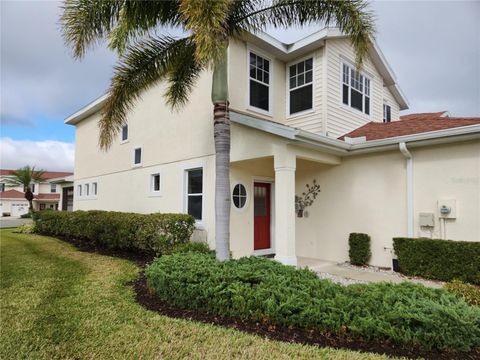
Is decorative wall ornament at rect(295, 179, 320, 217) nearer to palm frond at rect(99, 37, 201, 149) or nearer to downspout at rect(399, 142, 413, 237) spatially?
downspout at rect(399, 142, 413, 237)

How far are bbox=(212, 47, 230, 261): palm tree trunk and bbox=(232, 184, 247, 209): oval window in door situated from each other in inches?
123

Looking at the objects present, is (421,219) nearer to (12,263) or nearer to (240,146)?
(240,146)

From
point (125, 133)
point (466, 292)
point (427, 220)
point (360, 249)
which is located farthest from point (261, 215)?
point (125, 133)

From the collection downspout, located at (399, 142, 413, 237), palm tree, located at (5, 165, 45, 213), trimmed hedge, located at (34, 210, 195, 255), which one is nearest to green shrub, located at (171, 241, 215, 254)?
trimmed hedge, located at (34, 210, 195, 255)

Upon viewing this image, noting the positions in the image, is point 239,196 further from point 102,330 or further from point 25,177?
point 25,177

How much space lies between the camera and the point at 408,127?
9336 millimetres

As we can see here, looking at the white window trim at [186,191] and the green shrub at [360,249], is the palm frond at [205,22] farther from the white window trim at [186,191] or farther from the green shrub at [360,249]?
the green shrub at [360,249]

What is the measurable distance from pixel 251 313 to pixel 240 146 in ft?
16.9

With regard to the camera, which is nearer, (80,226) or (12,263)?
(12,263)

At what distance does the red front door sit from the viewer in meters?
10.2

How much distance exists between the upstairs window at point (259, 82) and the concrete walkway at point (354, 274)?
17.5 ft

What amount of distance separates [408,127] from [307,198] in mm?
3695

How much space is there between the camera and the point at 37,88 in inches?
559

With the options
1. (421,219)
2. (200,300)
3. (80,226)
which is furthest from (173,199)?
(421,219)
